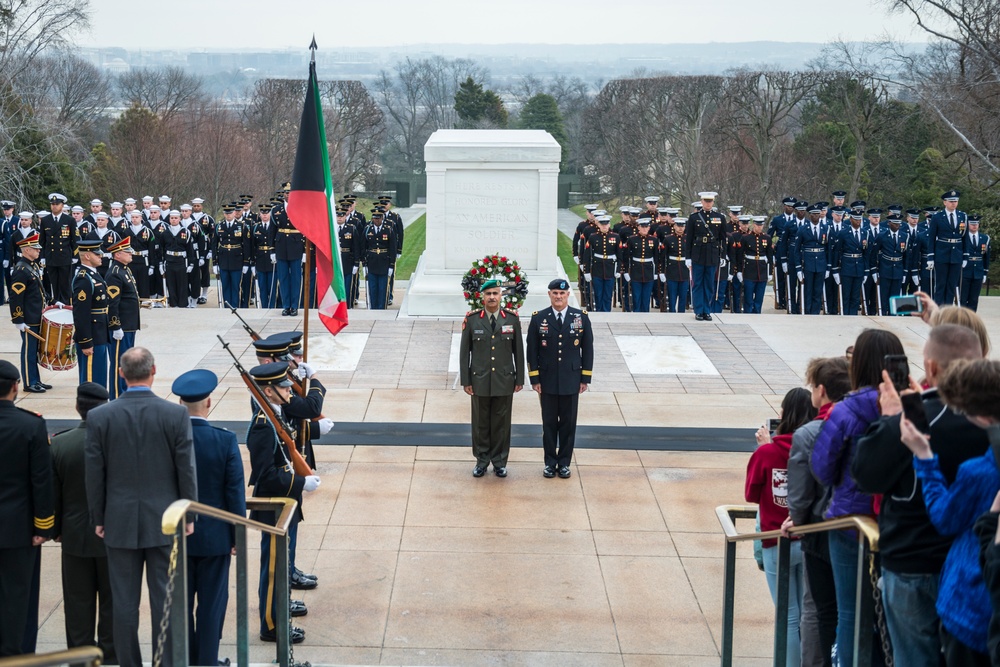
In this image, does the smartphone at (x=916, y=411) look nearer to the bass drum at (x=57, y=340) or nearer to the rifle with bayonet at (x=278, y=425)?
the rifle with bayonet at (x=278, y=425)

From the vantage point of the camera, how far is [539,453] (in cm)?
928

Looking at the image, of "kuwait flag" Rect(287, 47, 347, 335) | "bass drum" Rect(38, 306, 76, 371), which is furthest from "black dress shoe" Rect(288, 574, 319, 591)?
"bass drum" Rect(38, 306, 76, 371)

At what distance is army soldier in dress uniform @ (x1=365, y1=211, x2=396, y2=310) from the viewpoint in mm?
Answer: 17000

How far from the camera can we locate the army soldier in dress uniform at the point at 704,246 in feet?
49.7

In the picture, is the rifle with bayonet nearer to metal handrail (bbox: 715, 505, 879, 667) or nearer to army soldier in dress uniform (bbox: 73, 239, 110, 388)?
metal handrail (bbox: 715, 505, 879, 667)

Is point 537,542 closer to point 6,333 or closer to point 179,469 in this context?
point 179,469

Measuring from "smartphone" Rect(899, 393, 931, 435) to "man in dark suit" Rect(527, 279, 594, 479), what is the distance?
4.80 meters

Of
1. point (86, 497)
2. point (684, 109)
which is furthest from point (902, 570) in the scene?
point (684, 109)

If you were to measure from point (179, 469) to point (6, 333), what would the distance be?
9.90 metres

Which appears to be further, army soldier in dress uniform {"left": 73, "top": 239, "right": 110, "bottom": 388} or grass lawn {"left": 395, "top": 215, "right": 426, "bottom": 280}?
grass lawn {"left": 395, "top": 215, "right": 426, "bottom": 280}

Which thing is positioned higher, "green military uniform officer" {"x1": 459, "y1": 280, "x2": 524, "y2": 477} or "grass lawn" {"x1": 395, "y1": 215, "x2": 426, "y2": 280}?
"green military uniform officer" {"x1": 459, "y1": 280, "x2": 524, "y2": 477}

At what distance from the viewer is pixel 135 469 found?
4.95 m

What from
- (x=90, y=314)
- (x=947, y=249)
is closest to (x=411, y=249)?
(x=947, y=249)

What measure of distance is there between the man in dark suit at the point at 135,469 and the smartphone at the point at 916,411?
2.86 metres
